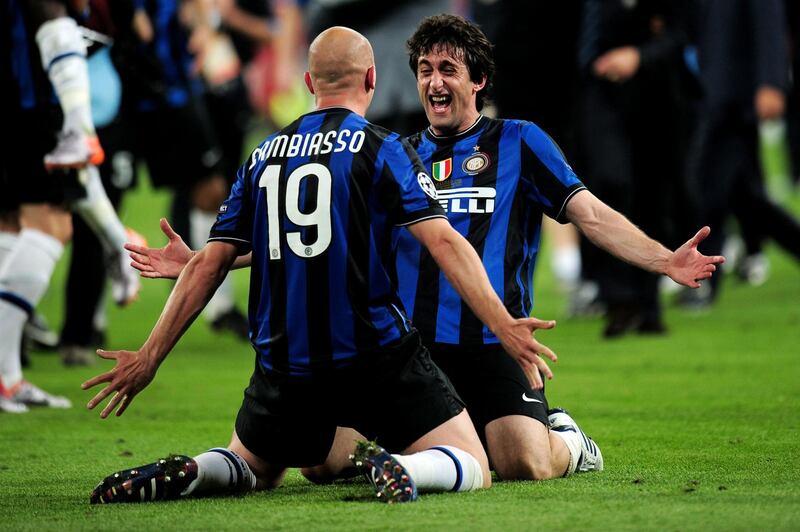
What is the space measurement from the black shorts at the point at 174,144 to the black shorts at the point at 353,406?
16.1 feet

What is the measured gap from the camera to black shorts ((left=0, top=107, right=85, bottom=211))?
6.79 meters

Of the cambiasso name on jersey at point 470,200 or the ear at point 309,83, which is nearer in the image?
the ear at point 309,83

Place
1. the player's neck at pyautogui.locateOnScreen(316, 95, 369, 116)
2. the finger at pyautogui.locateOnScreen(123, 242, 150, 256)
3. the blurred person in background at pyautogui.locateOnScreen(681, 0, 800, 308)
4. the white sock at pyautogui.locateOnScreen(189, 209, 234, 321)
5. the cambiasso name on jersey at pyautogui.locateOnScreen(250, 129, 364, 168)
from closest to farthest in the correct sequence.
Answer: the cambiasso name on jersey at pyautogui.locateOnScreen(250, 129, 364, 168) < the player's neck at pyautogui.locateOnScreen(316, 95, 369, 116) < the finger at pyautogui.locateOnScreen(123, 242, 150, 256) < the white sock at pyautogui.locateOnScreen(189, 209, 234, 321) < the blurred person in background at pyautogui.locateOnScreen(681, 0, 800, 308)

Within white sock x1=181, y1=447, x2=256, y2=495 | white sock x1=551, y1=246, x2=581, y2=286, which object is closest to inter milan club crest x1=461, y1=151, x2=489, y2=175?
white sock x1=181, y1=447, x2=256, y2=495

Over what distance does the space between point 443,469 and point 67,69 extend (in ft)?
10.1

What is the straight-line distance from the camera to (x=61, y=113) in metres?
6.82

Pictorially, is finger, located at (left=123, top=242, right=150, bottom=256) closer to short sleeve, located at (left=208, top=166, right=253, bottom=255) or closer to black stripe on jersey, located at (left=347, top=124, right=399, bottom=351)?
short sleeve, located at (left=208, top=166, right=253, bottom=255)

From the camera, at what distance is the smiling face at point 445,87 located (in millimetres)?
5238

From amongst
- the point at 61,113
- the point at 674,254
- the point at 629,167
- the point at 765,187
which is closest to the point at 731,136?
the point at 765,187

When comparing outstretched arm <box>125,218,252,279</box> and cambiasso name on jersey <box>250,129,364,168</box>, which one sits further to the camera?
outstretched arm <box>125,218,252,279</box>

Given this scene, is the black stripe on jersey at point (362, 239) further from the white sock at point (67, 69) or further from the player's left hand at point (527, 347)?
the white sock at point (67, 69)

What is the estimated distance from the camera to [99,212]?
7.00 metres

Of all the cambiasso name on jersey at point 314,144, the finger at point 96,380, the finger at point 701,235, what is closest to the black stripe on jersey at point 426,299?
the cambiasso name on jersey at point 314,144

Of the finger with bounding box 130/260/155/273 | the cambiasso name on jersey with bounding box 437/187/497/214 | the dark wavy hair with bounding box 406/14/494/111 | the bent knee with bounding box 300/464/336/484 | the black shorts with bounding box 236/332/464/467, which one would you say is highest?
the dark wavy hair with bounding box 406/14/494/111
